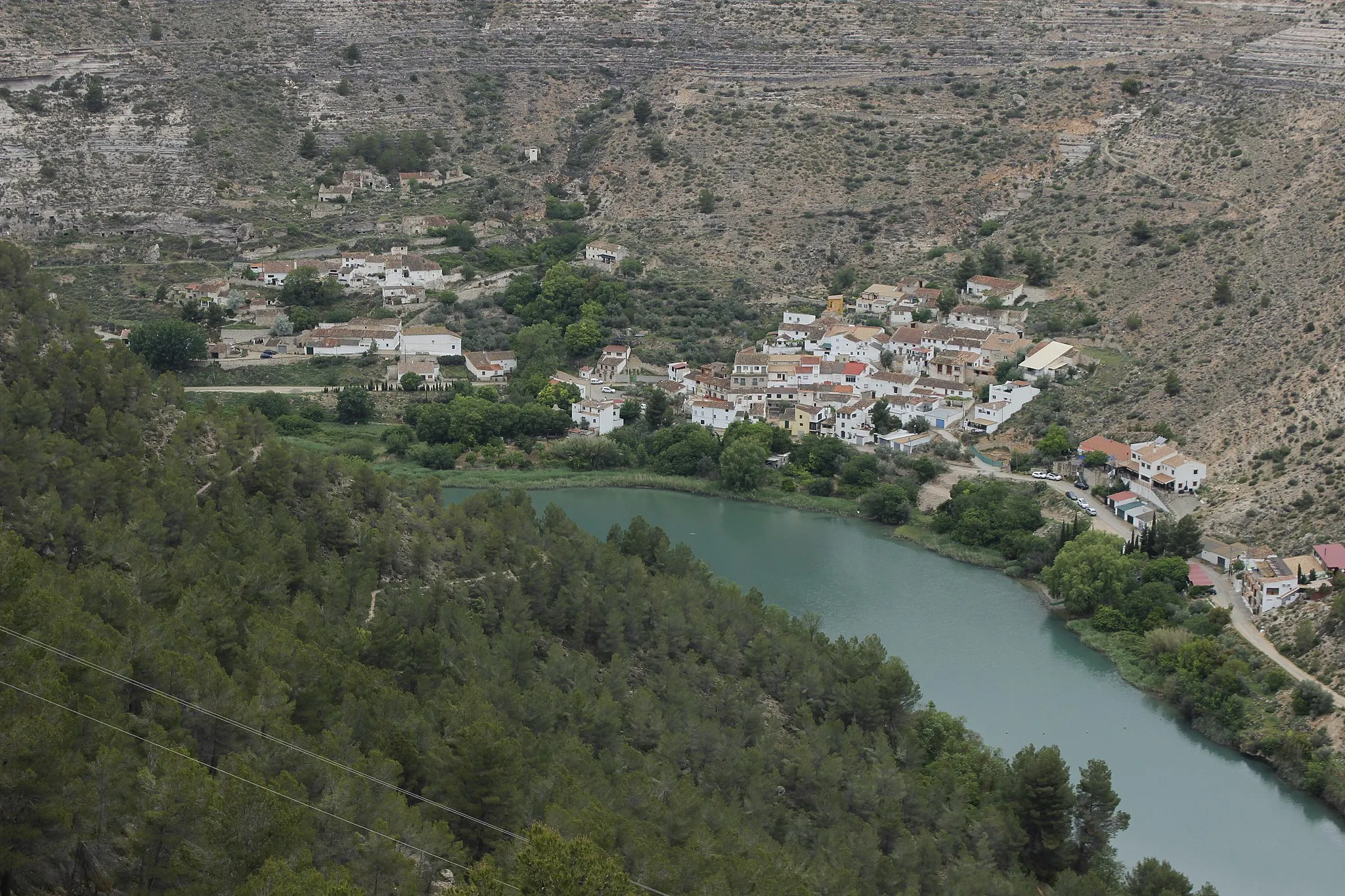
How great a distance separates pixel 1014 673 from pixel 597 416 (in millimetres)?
14115

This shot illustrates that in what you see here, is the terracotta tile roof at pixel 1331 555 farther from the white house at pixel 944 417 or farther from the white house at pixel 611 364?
the white house at pixel 611 364

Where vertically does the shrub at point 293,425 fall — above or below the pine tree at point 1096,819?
below

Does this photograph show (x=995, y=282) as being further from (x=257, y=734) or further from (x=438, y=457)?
(x=257, y=734)

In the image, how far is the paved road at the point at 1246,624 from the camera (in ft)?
77.9

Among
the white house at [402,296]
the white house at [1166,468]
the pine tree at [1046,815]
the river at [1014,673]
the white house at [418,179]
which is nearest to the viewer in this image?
the pine tree at [1046,815]

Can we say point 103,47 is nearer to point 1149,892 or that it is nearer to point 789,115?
point 789,115

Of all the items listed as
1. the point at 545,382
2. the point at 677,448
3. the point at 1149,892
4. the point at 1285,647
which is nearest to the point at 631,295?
the point at 545,382

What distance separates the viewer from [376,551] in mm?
21969

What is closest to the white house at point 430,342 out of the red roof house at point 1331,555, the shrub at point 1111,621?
the shrub at point 1111,621

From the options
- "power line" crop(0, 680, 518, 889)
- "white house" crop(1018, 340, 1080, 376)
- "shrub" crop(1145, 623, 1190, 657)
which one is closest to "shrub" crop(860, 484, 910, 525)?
"white house" crop(1018, 340, 1080, 376)

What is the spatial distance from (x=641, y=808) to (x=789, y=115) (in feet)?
119

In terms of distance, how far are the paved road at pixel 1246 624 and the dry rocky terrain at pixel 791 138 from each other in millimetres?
6067

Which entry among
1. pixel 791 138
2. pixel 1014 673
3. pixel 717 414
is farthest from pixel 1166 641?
pixel 791 138

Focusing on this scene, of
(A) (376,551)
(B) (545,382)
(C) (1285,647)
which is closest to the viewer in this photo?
(A) (376,551)
